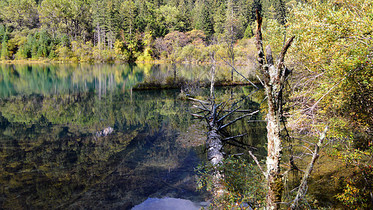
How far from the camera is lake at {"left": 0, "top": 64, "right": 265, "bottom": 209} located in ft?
18.9

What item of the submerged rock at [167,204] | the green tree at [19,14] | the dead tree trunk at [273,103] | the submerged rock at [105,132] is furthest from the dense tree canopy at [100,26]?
the dead tree trunk at [273,103]

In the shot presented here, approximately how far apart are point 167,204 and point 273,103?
12.6ft

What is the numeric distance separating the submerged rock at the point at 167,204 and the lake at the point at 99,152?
0.15 m

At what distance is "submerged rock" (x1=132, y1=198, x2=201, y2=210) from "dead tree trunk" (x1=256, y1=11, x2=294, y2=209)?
285 centimetres

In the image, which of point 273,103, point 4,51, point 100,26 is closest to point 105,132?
point 273,103

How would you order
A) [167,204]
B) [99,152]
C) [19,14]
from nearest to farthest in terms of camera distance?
[167,204]
[99,152]
[19,14]

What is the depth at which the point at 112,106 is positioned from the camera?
15812mm

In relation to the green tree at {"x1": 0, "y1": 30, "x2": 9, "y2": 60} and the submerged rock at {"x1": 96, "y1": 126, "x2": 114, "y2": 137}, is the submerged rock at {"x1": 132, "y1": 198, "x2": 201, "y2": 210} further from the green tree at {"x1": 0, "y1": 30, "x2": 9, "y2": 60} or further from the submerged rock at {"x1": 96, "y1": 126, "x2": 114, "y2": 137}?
the green tree at {"x1": 0, "y1": 30, "x2": 9, "y2": 60}

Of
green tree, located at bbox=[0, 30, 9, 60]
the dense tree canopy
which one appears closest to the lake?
the dense tree canopy

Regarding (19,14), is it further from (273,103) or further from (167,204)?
(273,103)

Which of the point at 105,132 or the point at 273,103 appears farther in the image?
the point at 105,132

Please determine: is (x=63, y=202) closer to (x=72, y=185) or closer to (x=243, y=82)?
(x=72, y=185)

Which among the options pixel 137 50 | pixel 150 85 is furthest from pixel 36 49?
pixel 150 85

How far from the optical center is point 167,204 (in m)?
5.43
